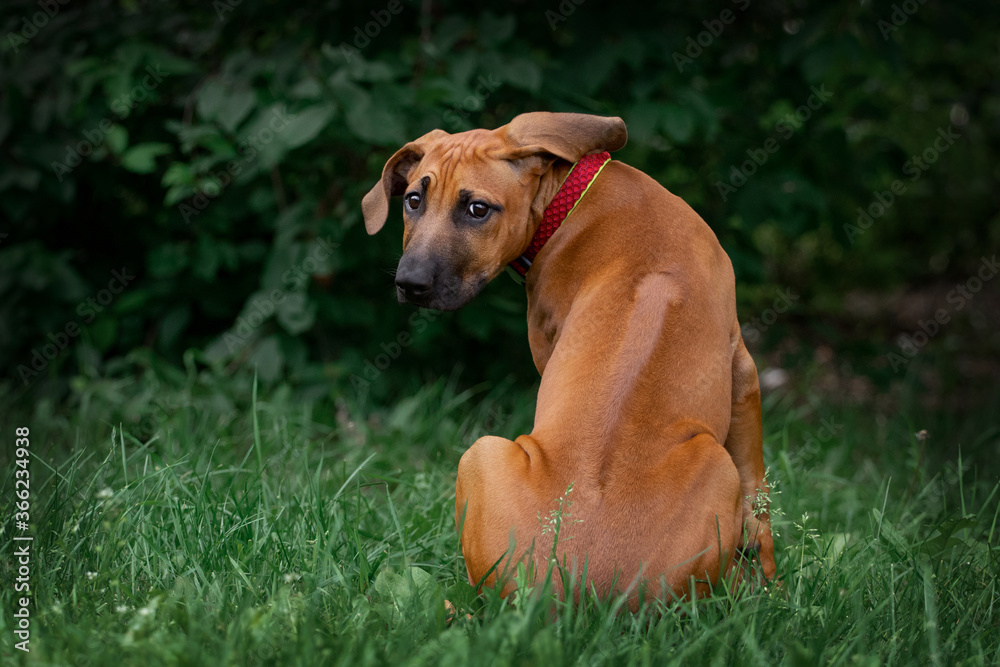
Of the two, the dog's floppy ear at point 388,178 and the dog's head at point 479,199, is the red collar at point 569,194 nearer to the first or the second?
the dog's head at point 479,199

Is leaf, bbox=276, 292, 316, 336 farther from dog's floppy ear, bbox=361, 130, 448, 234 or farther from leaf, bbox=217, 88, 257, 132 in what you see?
dog's floppy ear, bbox=361, 130, 448, 234

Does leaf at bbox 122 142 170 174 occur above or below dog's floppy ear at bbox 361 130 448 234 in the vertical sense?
below

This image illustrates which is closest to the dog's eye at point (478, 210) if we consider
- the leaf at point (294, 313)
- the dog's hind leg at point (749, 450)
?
the dog's hind leg at point (749, 450)

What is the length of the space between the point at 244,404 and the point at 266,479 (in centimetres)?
137

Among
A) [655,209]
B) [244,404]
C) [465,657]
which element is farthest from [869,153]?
[465,657]

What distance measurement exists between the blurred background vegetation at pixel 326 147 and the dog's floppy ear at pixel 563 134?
4.06ft

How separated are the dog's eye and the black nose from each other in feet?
0.69

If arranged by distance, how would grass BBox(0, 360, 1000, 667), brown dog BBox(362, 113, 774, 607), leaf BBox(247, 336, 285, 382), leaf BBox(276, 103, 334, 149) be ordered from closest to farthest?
grass BBox(0, 360, 1000, 667) < brown dog BBox(362, 113, 774, 607) < leaf BBox(276, 103, 334, 149) < leaf BBox(247, 336, 285, 382)

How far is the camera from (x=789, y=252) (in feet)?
29.8

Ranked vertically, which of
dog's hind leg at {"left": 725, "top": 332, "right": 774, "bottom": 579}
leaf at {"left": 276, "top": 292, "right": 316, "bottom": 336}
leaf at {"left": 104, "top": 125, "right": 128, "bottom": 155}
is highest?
leaf at {"left": 104, "top": 125, "right": 128, "bottom": 155}

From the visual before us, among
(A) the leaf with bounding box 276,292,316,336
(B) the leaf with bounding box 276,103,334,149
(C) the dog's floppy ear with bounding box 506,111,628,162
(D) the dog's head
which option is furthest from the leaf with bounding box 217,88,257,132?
(C) the dog's floppy ear with bounding box 506,111,628,162

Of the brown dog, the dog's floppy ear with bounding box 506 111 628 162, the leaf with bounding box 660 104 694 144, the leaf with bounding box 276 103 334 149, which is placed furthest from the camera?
the leaf with bounding box 660 104 694 144

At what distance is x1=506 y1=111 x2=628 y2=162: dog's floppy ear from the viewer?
2715 millimetres

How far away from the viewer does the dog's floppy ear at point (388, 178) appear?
296 cm
